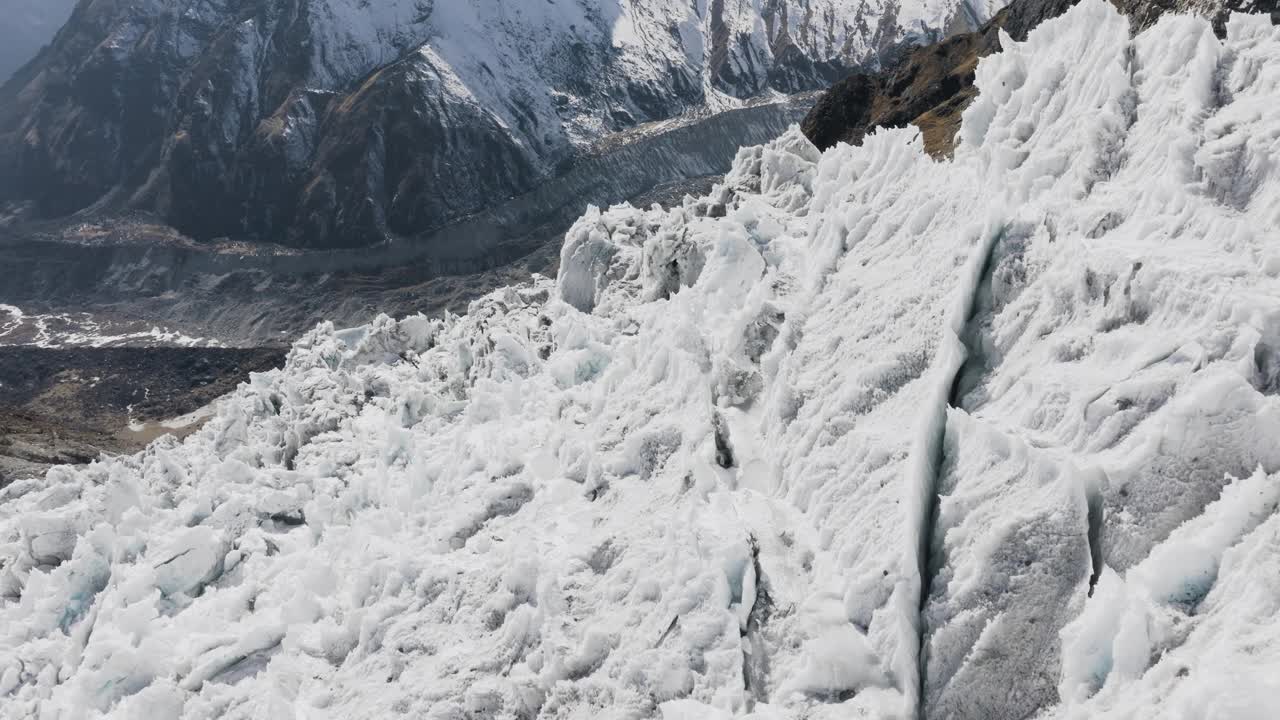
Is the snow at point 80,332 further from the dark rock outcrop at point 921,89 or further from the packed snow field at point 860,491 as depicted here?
the packed snow field at point 860,491

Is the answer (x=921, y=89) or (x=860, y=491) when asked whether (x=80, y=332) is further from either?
(x=860, y=491)

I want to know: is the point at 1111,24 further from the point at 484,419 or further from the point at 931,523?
the point at 484,419

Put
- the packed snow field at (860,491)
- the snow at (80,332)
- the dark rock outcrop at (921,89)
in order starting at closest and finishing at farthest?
the packed snow field at (860,491), the dark rock outcrop at (921,89), the snow at (80,332)

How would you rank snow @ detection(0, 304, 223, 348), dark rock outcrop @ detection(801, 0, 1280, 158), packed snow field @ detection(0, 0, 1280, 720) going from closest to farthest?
packed snow field @ detection(0, 0, 1280, 720) → dark rock outcrop @ detection(801, 0, 1280, 158) → snow @ detection(0, 304, 223, 348)

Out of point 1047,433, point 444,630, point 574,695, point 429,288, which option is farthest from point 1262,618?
point 429,288

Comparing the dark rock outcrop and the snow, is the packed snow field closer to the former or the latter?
the dark rock outcrop

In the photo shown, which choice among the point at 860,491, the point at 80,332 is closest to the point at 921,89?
the point at 860,491

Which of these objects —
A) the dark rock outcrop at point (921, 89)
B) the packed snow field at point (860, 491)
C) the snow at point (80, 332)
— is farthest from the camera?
the snow at point (80, 332)

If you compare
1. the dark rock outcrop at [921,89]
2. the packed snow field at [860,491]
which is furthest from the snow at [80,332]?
the packed snow field at [860,491]

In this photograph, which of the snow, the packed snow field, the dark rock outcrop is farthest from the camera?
the snow

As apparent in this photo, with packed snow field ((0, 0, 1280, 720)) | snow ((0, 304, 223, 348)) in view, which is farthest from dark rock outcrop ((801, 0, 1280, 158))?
snow ((0, 304, 223, 348))
